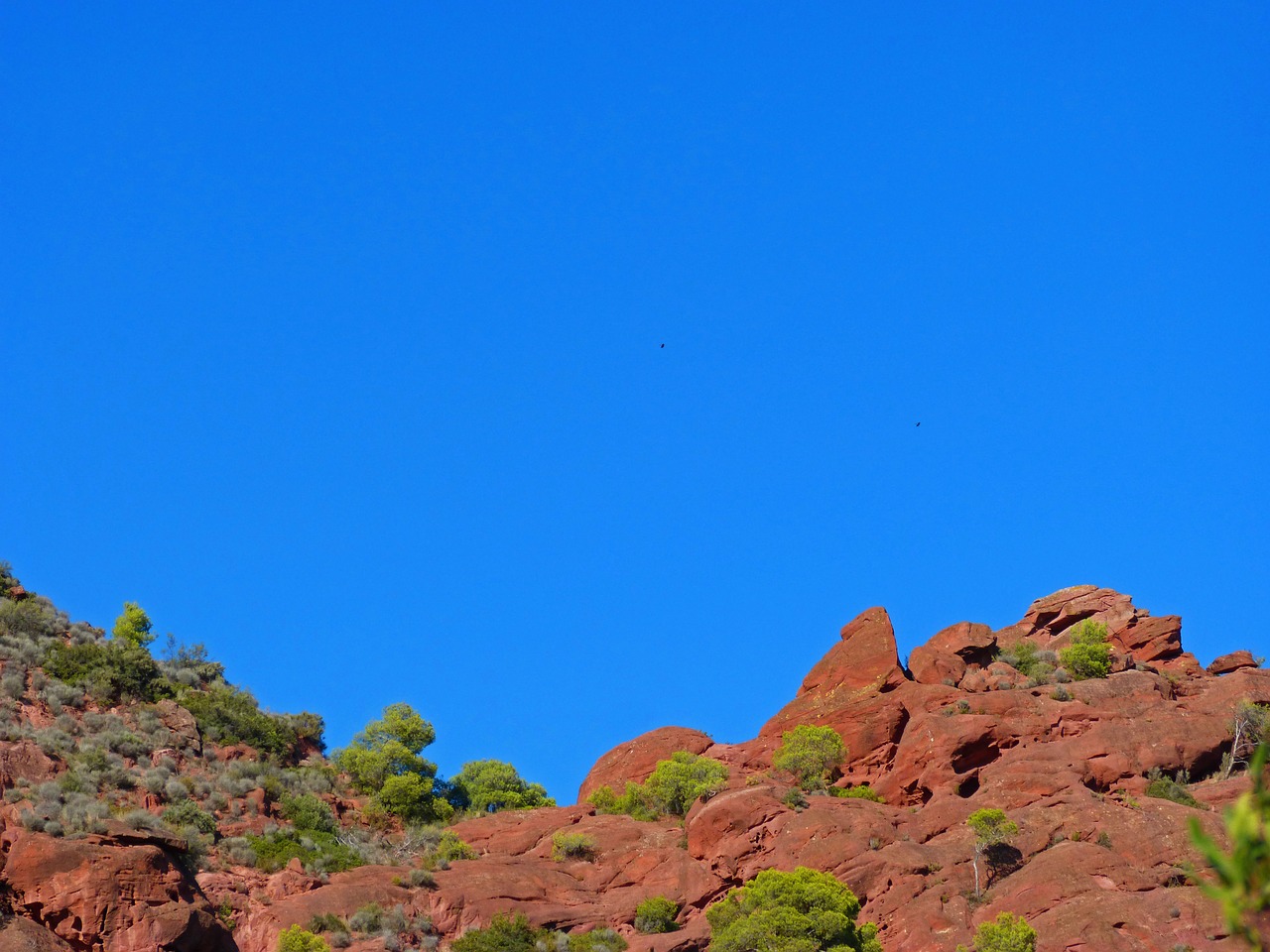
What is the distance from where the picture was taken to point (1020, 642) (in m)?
59.9

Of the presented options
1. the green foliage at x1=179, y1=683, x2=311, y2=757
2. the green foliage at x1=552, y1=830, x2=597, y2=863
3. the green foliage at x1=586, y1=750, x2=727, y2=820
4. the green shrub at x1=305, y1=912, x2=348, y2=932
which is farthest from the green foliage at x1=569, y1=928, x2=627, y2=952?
the green foliage at x1=179, y1=683, x2=311, y2=757

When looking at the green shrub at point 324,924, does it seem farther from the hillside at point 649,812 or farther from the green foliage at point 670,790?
the green foliage at point 670,790

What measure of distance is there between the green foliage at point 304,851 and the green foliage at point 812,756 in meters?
15.4

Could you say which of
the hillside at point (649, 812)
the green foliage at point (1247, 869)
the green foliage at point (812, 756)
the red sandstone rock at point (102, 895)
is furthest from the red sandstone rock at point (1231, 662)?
the green foliage at point (1247, 869)

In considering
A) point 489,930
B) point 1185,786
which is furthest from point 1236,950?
point 489,930

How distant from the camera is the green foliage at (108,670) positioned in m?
48.6

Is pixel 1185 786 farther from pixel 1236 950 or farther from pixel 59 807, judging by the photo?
pixel 59 807

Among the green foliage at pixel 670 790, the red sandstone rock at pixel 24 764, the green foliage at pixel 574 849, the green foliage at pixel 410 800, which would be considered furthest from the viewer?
the green foliage at pixel 410 800

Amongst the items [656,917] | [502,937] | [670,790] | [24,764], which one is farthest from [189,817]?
[670,790]

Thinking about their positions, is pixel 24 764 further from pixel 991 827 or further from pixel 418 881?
pixel 991 827

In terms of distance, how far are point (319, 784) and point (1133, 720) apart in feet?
93.5

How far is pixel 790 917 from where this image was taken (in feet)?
116

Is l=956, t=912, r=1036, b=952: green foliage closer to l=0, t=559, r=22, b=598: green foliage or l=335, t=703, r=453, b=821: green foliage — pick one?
l=335, t=703, r=453, b=821: green foliage

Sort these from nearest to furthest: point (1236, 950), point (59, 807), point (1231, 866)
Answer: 1. point (1231, 866)
2. point (1236, 950)
3. point (59, 807)
